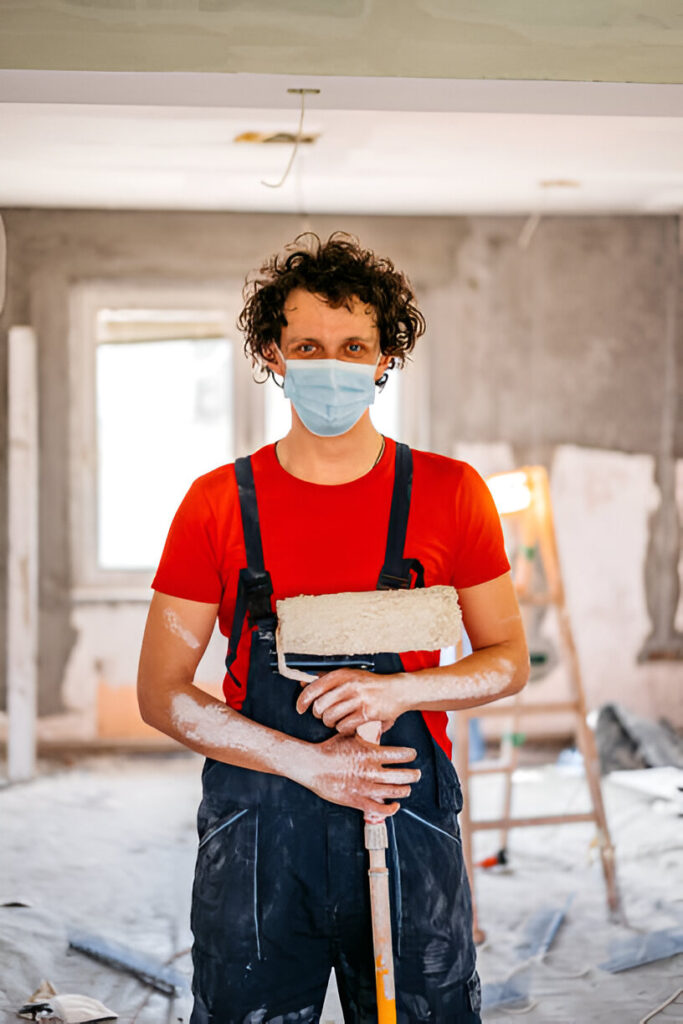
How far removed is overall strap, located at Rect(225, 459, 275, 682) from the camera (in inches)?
56.8

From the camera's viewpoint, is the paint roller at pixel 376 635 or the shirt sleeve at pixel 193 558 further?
the shirt sleeve at pixel 193 558

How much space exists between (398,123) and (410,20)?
162cm

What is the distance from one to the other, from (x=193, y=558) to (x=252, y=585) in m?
0.10

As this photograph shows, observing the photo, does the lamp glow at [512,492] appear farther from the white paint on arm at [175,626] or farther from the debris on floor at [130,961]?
the white paint on arm at [175,626]

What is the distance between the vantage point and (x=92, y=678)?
490cm

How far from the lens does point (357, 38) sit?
184 centimetres

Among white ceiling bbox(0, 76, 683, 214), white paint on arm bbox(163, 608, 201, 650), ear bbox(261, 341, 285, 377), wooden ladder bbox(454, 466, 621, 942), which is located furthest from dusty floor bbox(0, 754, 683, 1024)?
white ceiling bbox(0, 76, 683, 214)

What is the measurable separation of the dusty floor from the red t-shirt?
1604mm

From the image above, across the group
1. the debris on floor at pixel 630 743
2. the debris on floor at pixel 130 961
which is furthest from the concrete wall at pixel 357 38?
the debris on floor at pixel 630 743

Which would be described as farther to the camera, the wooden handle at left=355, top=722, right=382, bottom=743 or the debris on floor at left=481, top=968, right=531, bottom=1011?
the debris on floor at left=481, top=968, right=531, bottom=1011

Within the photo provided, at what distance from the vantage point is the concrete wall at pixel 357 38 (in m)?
1.80

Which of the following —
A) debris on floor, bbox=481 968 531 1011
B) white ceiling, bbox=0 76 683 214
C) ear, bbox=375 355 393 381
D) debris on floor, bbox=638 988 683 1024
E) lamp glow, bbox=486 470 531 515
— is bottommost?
debris on floor, bbox=481 968 531 1011

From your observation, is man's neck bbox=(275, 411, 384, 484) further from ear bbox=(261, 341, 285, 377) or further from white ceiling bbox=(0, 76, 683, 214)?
white ceiling bbox=(0, 76, 683, 214)

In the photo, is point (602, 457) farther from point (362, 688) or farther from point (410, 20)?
point (362, 688)
